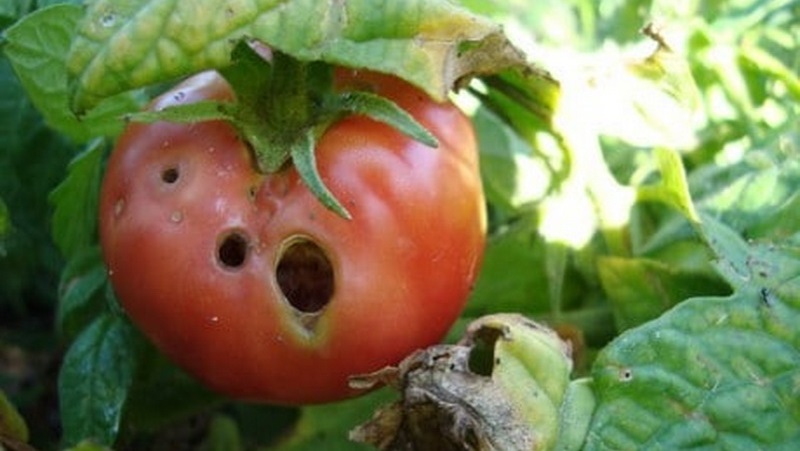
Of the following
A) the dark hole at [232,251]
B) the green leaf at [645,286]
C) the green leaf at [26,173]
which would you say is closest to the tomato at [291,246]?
the dark hole at [232,251]

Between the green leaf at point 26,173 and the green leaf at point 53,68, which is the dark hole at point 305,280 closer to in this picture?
the green leaf at point 53,68

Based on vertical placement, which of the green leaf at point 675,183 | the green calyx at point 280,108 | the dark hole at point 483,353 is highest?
the green calyx at point 280,108

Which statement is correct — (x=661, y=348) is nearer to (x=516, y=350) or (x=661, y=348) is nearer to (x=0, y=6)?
(x=516, y=350)

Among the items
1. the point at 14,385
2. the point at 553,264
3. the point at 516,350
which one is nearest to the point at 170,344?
the point at 516,350

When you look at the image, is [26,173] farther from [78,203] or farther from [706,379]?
[706,379]

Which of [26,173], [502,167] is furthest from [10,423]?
[502,167]

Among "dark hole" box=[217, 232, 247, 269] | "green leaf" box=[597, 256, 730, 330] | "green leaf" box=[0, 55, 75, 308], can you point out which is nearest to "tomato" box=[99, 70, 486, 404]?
"dark hole" box=[217, 232, 247, 269]
